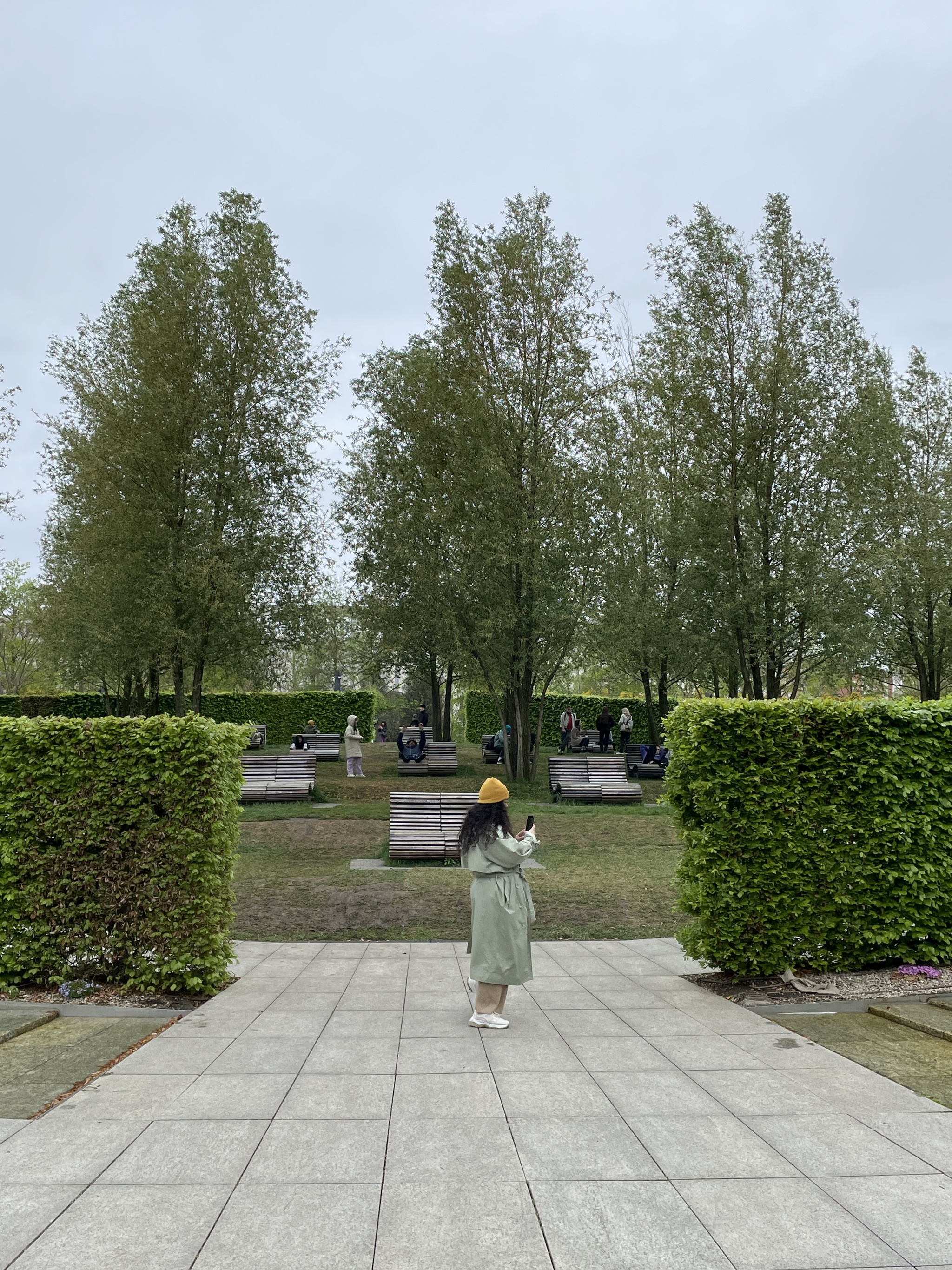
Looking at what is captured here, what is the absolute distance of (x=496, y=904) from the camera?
19.6ft

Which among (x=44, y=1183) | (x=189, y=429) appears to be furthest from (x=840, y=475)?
(x=44, y=1183)

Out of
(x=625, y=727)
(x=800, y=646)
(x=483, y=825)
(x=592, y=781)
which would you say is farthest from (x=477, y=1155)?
(x=625, y=727)

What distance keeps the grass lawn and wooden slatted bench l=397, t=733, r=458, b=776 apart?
17.7ft

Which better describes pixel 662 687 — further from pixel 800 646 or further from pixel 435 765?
pixel 435 765

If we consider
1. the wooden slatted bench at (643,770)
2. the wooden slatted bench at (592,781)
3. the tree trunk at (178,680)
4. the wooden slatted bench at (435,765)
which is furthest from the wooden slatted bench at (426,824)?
the wooden slatted bench at (643,770)

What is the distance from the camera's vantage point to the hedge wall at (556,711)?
3688 cm

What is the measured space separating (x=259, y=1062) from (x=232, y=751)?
2.74 meters

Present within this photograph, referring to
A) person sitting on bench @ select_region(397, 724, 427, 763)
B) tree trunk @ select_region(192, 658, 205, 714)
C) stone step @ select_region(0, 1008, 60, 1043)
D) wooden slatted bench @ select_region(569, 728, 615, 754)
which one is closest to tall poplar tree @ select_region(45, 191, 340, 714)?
tree trunk @ select_region(192, 658, 205, 714)

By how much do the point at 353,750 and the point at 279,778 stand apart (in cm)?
408

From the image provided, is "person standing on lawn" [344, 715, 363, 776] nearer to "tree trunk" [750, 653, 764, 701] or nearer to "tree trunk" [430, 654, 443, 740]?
Result: "tree trunk" [430, 654, 443, 740]

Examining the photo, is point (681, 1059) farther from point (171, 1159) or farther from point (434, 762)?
point (434, 762)

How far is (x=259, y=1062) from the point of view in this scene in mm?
4945

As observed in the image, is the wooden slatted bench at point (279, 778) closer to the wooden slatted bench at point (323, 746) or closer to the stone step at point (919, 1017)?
the wooden slatted bench at point (323, 746)

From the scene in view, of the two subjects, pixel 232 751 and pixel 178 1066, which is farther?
pixel 232 751
